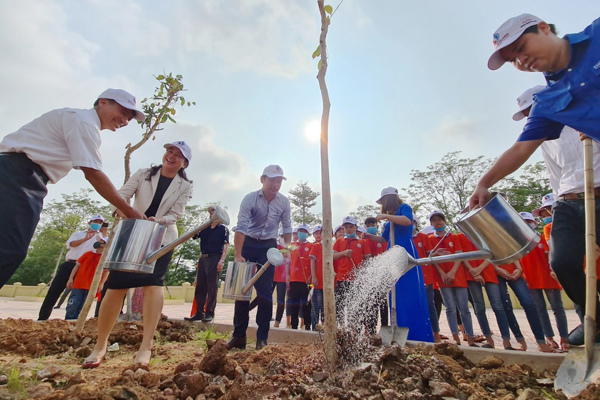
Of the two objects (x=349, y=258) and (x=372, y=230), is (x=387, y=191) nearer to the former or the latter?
(x=372, y=230)

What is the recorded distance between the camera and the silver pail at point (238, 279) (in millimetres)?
3297

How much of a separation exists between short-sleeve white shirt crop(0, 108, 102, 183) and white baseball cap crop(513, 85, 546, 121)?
10.9ft

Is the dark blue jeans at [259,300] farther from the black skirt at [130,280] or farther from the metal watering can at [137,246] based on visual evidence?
the metal watering can at [137,246]

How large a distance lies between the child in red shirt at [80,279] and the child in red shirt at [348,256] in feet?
12.9

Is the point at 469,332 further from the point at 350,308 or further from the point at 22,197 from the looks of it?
the point at 22,197

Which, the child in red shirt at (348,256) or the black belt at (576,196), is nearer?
the black belt at (576,196)

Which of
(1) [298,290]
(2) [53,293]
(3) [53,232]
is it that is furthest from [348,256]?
(3) [53,232]

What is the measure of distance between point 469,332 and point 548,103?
10.9ft

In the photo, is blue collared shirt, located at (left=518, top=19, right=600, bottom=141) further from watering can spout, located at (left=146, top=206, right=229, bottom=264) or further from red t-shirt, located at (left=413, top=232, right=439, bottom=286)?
red t-shirt, located at (left=413, top=232, right=439, bottom=286)

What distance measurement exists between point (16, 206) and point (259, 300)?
2.19 m

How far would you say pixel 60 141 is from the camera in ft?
7.38

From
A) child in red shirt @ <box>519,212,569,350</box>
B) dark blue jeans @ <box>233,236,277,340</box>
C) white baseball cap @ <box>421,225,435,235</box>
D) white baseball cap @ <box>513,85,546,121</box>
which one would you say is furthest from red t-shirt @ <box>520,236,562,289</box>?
dark blue jeans @ <box>233,236,277,340</box>

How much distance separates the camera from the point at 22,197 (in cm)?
202

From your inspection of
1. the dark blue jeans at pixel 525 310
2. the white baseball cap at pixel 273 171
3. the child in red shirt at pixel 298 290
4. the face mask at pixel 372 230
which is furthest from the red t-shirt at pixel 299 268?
the dark blue jeans at pixel 525 310
